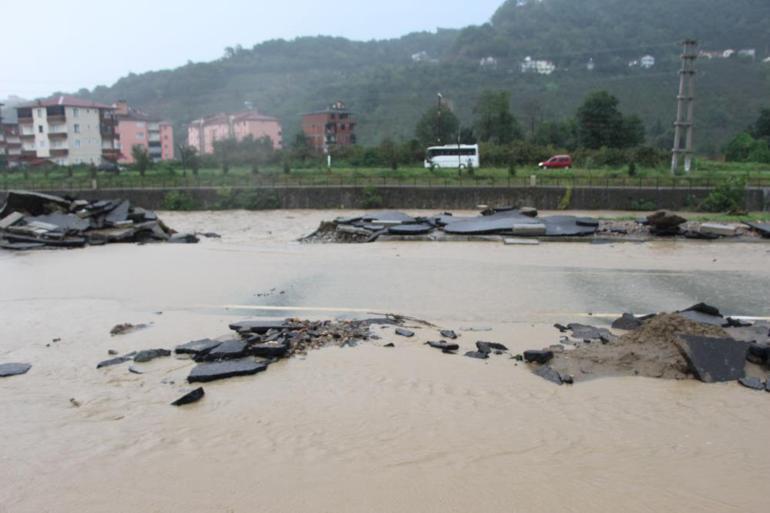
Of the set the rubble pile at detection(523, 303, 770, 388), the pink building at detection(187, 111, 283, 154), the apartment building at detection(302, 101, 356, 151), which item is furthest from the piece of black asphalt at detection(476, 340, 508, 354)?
the apartment building at detection(302, 101, 356, 151)

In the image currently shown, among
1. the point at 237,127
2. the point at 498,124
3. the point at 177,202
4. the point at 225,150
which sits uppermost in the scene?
the point at 237,127

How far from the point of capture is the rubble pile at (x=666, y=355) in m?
6.09

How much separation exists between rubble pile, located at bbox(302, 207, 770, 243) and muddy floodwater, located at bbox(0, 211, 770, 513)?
24.5 ft

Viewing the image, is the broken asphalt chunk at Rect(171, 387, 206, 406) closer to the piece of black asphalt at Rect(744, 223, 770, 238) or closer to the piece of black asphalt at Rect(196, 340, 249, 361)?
the piece of black asphalt at Rect(196, 340, 249, 361)

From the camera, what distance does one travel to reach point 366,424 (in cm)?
503

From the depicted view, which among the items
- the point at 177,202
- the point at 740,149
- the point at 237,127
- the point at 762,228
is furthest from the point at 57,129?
the point at 762,228

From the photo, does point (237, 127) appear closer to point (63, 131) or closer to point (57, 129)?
point (63, 131)

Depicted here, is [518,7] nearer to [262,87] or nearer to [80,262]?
[262,87]

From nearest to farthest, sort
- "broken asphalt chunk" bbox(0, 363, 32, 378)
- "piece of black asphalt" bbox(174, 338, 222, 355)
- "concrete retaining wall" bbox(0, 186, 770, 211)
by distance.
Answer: "broken asphalt chunk" bbox(0, 363, 32, 378) < "piece of black asphalt" bbox(174, 338, 222, 355) < "concrete retaining wall" bbox(0, 186, 770, 211)

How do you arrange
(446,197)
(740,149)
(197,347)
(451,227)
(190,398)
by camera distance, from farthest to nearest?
1. (740,149)
2. (446,197)
3. (451,227)
4. (197,347)
5. (190,398)

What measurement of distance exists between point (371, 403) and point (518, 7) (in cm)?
15295

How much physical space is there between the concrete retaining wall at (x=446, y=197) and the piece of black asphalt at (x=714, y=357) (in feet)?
85.5

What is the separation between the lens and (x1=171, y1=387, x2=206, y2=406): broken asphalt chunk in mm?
5426

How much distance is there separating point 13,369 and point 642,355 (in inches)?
245
